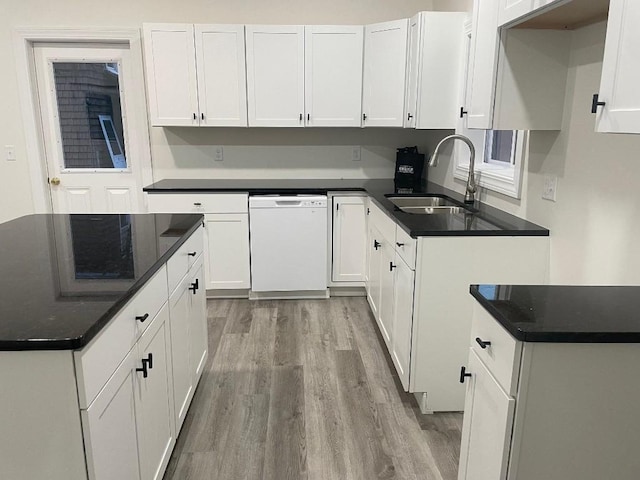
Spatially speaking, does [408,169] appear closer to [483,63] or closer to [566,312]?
[483,63]

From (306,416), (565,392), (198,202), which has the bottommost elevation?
(306,416)

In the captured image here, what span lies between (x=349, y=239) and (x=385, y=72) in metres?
1.30

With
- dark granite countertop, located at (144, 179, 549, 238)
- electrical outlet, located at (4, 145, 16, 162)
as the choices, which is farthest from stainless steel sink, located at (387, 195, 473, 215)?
electrical outlet, located at (4, 145, 16, 162)

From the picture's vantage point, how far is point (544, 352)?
115cm

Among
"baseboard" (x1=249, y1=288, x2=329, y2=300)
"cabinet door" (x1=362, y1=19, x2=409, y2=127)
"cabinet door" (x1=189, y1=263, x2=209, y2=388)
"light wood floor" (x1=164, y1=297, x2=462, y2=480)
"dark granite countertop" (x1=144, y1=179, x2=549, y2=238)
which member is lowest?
"light wood floor" (x1=164, y1=297, x2=462, y2=480)

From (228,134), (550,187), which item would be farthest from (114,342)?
(228,134)

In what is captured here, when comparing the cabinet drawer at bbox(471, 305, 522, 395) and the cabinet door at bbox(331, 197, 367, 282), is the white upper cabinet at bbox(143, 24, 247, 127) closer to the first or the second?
the cabinet door at bbox(331, 197, 367, 282)

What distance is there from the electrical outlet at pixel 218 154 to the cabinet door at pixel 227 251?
2.41 ft

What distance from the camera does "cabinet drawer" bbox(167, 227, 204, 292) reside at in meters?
1.90

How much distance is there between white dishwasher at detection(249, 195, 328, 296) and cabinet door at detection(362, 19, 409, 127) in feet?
2.63

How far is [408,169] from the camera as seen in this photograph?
3918 mm

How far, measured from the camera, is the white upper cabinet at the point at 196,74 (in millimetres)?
3637

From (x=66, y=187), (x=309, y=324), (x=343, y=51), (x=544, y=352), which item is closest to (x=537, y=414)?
(x=544, y=352)

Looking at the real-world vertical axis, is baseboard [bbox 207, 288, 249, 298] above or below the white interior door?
below
